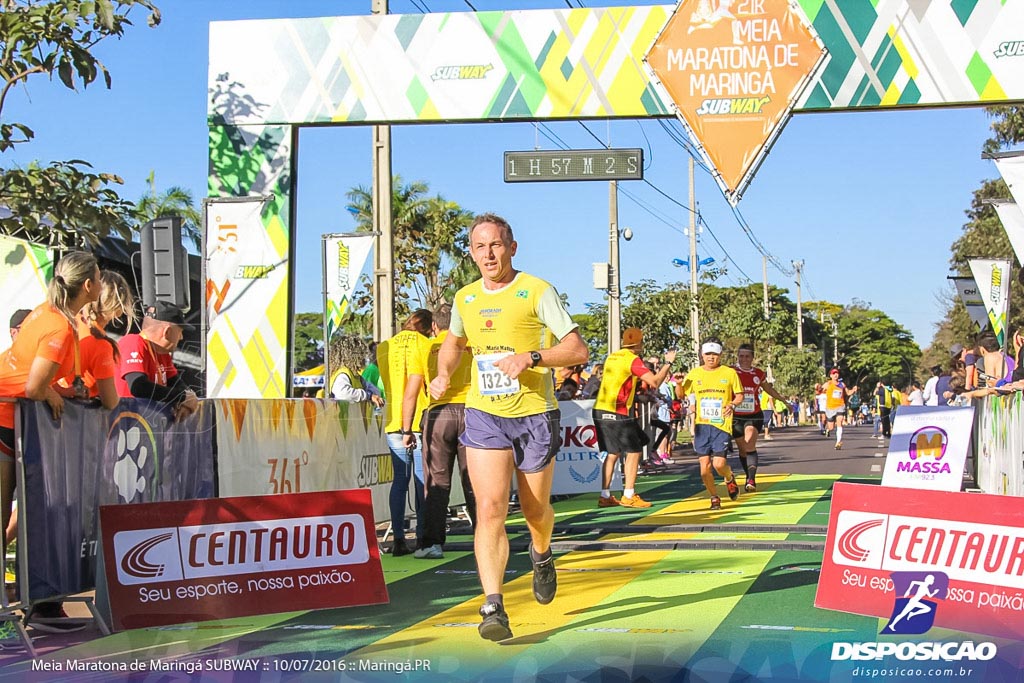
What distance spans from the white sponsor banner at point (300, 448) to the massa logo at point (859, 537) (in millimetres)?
3852

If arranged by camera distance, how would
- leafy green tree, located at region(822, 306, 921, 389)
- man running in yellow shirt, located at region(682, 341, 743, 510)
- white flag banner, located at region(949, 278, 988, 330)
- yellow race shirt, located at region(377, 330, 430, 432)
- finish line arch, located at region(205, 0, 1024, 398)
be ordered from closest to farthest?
1. yellow race shirt, located at region(377, 330, 430, 432)
2. finish line arch, located at region(205, 0, 1024, 398)
3. man running in yellow shirt, located at region(682, 341, 743, 510)
4. white flag banner, located at region(949, 278, 988, 330)
5. leafy green tree, located at region(822, 306, 921, 389)

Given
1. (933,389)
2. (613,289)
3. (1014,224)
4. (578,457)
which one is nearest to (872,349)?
(613,289)

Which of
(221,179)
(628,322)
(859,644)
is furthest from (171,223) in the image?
(628,322)

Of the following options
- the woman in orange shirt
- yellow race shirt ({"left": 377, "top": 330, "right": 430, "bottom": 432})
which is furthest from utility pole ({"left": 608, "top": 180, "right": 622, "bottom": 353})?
the woman in orange shirt

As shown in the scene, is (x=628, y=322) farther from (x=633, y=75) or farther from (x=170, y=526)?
(x=170, y=526)

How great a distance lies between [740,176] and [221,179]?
Result: 5.15 metres

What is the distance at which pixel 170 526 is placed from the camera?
21.0ft

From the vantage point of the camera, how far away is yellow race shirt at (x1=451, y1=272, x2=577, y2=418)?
247 inches

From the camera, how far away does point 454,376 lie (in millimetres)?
9297

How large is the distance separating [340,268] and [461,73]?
4514 mm

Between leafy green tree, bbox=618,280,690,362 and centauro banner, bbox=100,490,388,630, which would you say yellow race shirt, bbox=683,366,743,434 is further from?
leafy green tree, bbox=618,280,690,362

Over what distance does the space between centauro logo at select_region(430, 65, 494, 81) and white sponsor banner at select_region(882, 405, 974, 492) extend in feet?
16.5

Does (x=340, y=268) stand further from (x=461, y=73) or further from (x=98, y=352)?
(x=98, y=352)

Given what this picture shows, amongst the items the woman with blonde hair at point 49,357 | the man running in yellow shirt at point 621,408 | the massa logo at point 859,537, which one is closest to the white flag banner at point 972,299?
the man running in yellow shirt at point 621,408
